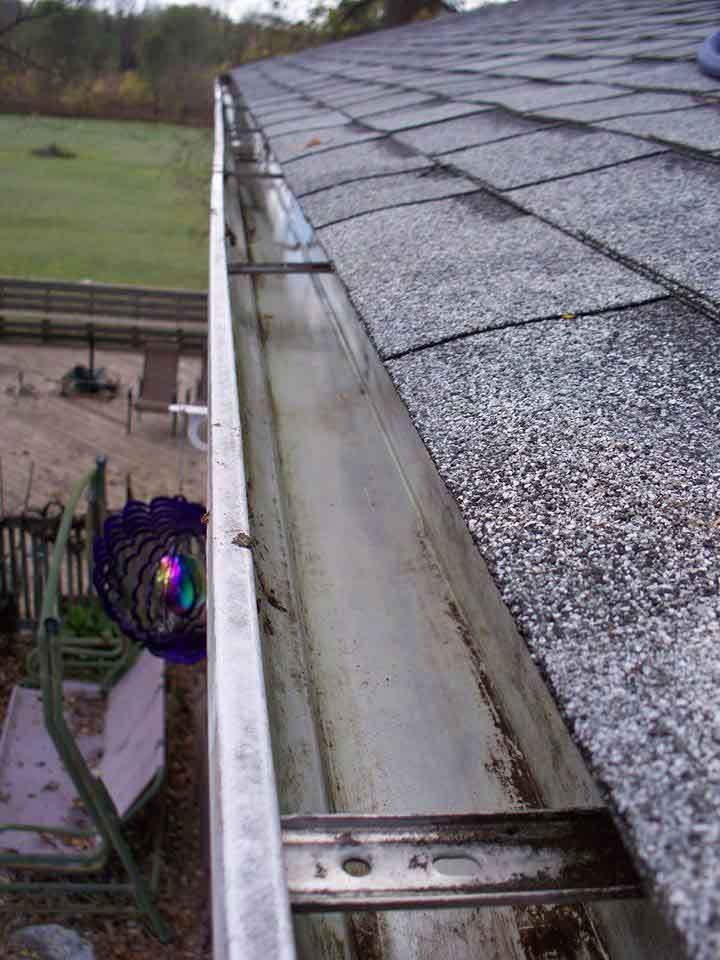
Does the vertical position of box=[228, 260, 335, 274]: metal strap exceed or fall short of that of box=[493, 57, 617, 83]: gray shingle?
it falls short

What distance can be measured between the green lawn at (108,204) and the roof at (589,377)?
11.7 metres

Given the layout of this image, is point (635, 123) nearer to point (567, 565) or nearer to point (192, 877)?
point (567, 565)

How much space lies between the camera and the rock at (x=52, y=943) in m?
3.81

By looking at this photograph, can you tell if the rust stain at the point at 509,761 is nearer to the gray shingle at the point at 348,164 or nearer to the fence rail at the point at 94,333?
the gray shingle at the point at 348,164

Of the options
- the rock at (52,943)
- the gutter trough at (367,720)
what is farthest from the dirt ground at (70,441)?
the gutter trough at (367,720)

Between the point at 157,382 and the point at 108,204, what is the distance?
6.35 meters

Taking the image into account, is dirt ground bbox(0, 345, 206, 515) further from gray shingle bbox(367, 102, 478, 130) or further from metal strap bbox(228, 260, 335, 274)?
metal strap bbox(228, 260, 335, 274)

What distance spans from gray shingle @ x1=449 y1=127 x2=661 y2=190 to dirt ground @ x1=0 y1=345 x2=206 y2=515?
22.8ft

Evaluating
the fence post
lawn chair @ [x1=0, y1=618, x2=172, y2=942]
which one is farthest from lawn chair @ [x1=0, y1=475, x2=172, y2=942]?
the fence post

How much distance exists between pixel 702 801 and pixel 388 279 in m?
1.05

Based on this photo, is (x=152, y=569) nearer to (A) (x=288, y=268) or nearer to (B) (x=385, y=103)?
(A) (x=288, y=268)

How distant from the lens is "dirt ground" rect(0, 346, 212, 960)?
4023mm

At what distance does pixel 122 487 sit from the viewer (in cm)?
905

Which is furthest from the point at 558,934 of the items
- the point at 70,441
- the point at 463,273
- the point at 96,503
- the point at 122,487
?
the point at 70,441
